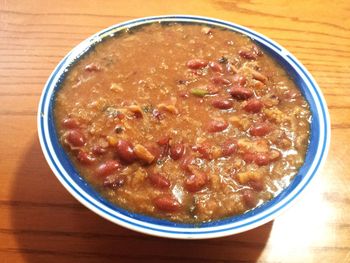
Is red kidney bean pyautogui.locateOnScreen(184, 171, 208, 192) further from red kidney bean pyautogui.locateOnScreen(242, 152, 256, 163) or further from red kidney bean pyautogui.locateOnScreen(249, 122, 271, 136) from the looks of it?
red kidney bean pyautogui.locateOnScreen(249, 122, 271, 136)

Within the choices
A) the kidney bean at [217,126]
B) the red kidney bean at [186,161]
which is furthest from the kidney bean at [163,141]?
the kidney bean at [217,126]

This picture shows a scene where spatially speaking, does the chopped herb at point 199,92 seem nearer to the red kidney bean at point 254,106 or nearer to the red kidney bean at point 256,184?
the red kidney bean at point 254,106

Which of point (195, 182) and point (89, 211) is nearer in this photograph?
point (195, 182)

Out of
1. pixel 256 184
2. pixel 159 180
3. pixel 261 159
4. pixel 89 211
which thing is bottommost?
pixel 89 211

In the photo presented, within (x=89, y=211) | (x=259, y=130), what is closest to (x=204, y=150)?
(x=259, y=130)

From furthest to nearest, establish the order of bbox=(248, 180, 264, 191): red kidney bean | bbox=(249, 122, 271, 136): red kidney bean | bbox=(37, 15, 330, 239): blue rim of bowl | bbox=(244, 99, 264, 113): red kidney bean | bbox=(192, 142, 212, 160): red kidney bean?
bbox=(244, 99, 264, 113): red kidney bean
bbox=(249, 122, 271, 136): red kidney bean
bbox=(192, 142, 212, 160): red kidney bean
bbox=(248, 180, 264, 191): red kidney bean
bbox=(37, 15, 330, 239): blue rim of bowl

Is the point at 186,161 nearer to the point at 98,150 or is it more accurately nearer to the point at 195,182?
the point at 195,182

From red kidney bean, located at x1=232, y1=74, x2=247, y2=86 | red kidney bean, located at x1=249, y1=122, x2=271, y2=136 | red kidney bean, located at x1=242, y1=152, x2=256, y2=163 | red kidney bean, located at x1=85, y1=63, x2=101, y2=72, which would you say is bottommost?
red kidney bean, located at x1=242, y1=152, x2=256, y2=163

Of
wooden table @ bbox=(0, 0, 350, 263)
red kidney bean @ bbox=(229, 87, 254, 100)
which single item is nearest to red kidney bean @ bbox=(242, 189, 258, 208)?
wooden table @ bbox=(0, 0, 350, 263)
